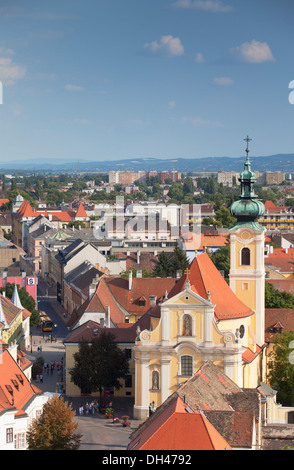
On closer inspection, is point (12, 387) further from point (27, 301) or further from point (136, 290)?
point (27, 301)

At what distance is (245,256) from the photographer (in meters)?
46.2

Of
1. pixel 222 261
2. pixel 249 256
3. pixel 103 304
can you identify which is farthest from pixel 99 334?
pixel 222 261

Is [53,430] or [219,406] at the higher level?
[219,406]

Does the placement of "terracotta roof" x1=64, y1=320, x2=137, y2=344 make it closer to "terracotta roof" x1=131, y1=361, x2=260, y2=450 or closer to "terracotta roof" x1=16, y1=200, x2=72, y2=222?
"terracotta roof" x1=131, y1=361, x2=260, y2=450

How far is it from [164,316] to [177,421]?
16.6 meters

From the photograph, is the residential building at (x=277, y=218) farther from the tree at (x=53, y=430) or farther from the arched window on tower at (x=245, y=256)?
the tree at (x=53, y=430)

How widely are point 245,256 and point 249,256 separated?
196mm

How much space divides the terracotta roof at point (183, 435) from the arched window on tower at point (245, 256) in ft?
72.5

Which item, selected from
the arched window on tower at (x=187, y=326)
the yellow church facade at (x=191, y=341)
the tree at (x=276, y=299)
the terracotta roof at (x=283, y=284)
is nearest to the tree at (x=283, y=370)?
the yellow church facade at (x=191, y=341)

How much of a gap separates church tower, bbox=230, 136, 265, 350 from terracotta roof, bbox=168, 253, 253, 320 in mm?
2246

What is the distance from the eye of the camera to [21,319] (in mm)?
55656

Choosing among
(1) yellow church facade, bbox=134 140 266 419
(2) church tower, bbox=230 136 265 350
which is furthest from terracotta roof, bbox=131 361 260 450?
(2) church tower, bbox=230 136 265 350
